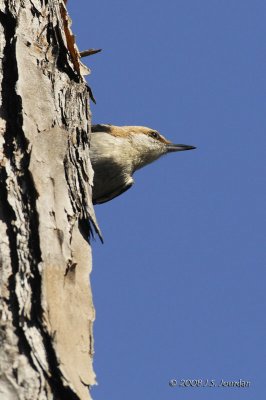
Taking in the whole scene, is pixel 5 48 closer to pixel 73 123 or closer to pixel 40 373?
pixel 73 123

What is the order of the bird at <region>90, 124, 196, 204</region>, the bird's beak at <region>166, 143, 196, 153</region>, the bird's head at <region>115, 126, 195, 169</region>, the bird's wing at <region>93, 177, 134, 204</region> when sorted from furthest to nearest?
the bird's beak at <region>166, 143, 196, 153</region>, the bird's head at <region>115, 126, 195, 169</region>, the bird's wing at <region>93, 177, 134, 204</region>, the bird at <region>90, 124, 196, 204</region>

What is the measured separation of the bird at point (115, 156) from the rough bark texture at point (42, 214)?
3120 millimetres

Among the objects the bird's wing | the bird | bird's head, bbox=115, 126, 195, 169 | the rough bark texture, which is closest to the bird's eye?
bird's head, bbox=115, 126, 195, 169

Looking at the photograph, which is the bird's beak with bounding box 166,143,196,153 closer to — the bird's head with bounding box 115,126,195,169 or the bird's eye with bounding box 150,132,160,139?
the bird's head with bounding box 115,126,195,169

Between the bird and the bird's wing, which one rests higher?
the bird

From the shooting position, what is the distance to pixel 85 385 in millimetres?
3174

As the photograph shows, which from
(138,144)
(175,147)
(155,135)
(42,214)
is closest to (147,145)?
(138,144)

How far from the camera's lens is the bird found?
791 cm

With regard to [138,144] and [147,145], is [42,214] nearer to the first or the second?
[138,144]

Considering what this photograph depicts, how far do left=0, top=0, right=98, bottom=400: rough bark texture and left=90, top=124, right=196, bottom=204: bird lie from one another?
3120 millimetres

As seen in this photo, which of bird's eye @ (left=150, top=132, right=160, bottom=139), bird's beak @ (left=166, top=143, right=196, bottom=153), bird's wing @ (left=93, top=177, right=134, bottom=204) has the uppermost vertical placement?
bird's eye @ (left=150, top=132, right=160, bottom=139)

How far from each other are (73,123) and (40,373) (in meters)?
1.81

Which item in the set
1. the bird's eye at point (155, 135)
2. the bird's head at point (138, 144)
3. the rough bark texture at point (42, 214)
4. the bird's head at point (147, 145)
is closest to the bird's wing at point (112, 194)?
the bird's head at point (138, 144)

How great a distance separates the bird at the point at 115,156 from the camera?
7.91 meters
